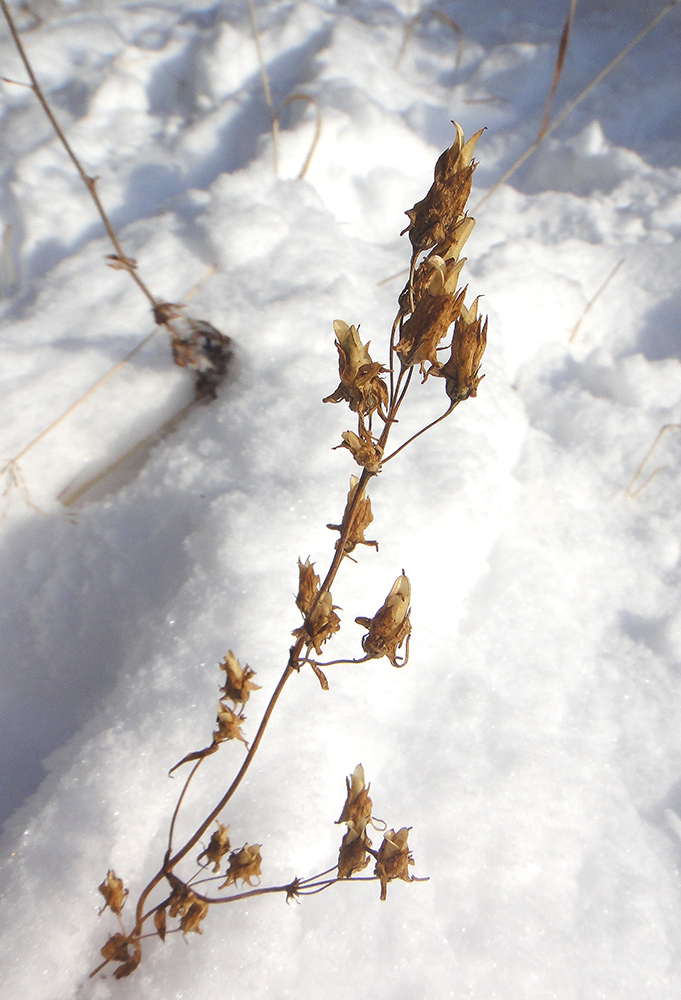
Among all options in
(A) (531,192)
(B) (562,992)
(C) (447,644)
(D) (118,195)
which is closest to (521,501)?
(C) (447,644)

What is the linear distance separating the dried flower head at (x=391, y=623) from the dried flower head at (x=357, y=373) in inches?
6.4

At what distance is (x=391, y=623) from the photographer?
0.57 metres

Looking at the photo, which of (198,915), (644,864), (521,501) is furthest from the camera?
(521,501)

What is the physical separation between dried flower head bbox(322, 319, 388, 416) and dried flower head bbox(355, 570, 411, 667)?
A: 162mm

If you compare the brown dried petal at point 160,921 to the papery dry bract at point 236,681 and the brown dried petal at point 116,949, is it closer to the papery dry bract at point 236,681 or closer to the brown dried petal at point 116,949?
the brown dried petal at point 116,949

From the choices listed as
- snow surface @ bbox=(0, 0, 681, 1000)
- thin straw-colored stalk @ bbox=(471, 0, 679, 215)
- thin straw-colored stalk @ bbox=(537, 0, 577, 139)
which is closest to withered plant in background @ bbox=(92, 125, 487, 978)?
snow surface @ bbox=(0, 0, 681, 1000)

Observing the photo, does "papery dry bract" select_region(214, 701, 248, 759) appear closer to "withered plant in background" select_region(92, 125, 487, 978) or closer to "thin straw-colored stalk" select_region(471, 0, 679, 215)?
"withered plant in background" select_region(92, 125, 487, 978)

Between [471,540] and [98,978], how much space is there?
800 millimetres

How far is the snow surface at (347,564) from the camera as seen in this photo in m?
0.80

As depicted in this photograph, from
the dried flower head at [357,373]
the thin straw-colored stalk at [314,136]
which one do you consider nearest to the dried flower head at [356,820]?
the dried flower head at [357,373]

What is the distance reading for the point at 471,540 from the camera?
1089mm

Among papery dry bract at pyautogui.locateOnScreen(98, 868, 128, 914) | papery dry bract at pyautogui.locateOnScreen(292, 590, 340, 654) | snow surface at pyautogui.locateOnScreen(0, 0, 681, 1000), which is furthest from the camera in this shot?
snow surface at pyautogui.locateOnScreen(0, 0, 681, 1000)

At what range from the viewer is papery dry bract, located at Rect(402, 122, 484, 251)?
0.48 metres

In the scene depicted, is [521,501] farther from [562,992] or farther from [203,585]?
[562,992]
